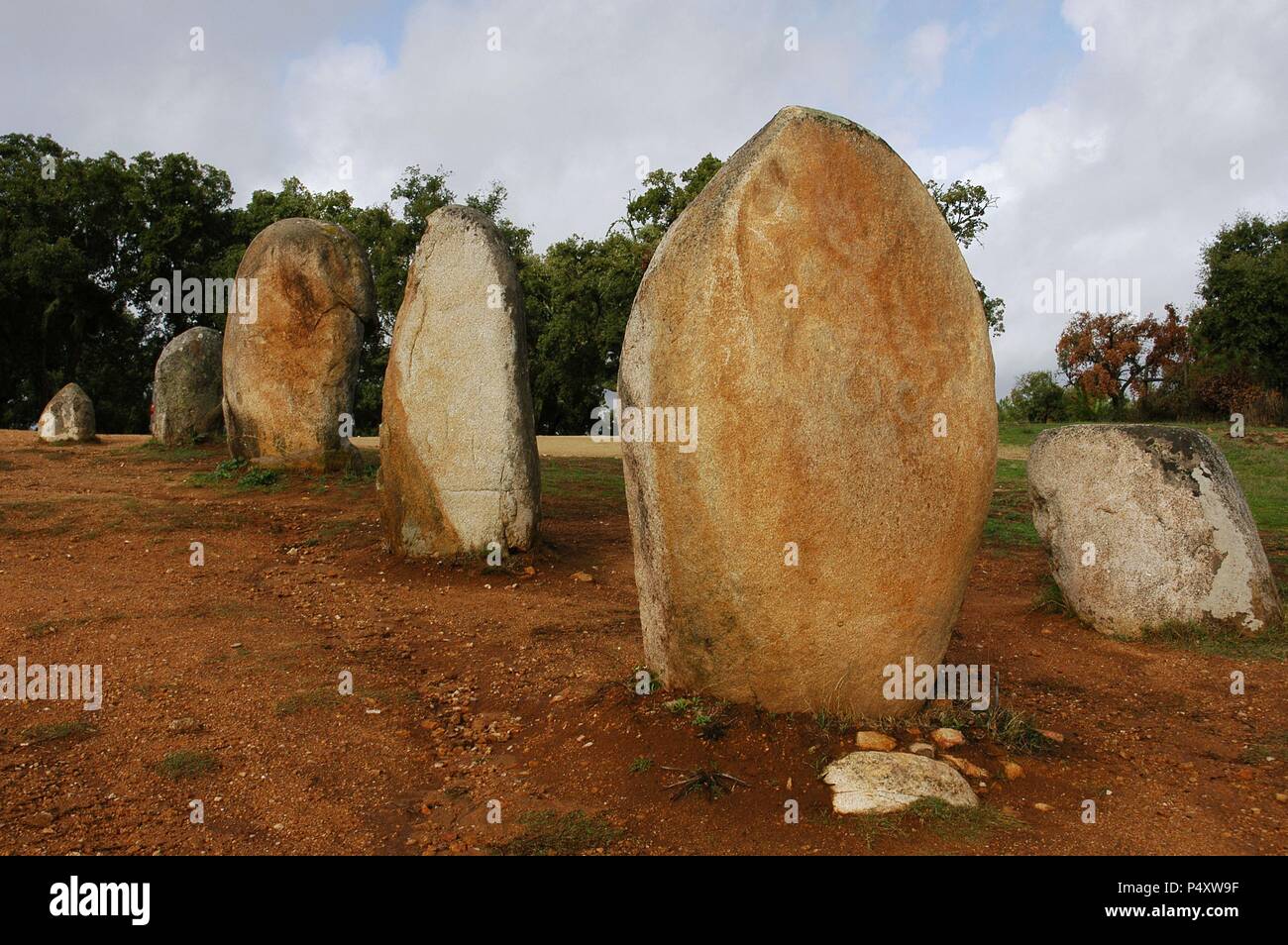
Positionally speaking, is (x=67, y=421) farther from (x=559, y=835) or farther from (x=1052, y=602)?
(x=559, y=835)

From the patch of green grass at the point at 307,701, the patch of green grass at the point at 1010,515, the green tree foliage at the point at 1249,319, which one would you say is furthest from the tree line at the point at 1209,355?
the patch of green grass at the point at 307,701

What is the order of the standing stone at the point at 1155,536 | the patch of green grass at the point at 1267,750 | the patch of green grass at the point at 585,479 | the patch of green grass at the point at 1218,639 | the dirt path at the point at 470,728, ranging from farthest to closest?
the patch of green grass at the point at 585,479, the standing stone at the point at 1155,536, the patch of green grass at the point at 1218,639, the patch of green grass at the point at 1267,750, the dirt path at the point at 470,728

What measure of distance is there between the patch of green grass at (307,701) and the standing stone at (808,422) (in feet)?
6.61

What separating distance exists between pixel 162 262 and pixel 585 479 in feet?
60.0

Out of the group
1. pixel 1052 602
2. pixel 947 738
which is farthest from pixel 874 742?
pixel 1052 602

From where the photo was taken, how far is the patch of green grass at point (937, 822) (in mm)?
3871

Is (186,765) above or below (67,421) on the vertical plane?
below

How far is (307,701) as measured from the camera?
5449 millimetres

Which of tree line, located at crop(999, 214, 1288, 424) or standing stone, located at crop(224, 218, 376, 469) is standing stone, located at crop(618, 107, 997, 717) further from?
tree line, located at crop(999, 214, 1288, 424)

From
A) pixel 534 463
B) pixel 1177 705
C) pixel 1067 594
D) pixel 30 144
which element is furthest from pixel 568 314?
pixel 1177 705

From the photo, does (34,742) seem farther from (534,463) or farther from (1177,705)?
(1177,705)

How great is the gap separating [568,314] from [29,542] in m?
19.1

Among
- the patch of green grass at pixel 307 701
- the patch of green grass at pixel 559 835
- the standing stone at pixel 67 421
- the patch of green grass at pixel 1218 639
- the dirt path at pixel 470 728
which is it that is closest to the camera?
the patch of green grass at pixel 559 835

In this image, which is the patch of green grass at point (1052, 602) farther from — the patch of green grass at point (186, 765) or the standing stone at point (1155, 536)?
the patch of green grass at point (186, 765)
